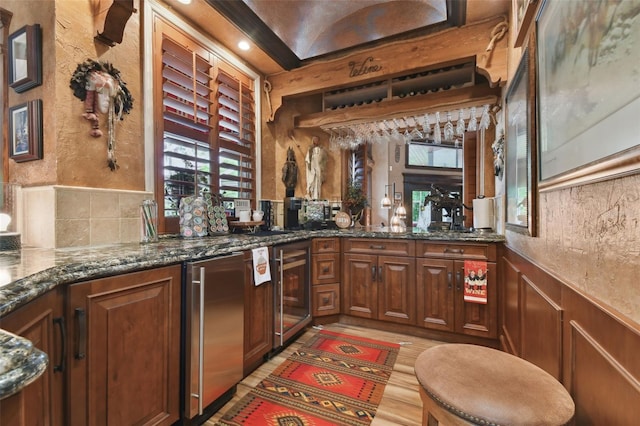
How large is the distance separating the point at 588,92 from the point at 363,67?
235cm

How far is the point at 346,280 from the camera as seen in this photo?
9.39ft

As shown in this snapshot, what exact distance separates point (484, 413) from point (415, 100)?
2764 millimetres

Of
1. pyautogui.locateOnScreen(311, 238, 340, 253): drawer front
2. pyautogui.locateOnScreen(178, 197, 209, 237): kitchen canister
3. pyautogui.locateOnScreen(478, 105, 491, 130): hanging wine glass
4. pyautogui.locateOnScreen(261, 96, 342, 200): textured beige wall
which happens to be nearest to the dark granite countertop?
pyautogui.locateOnScreen(178, 197, 209, 237): kitchen canister

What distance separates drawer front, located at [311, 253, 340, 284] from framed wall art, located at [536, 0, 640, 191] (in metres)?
1.85

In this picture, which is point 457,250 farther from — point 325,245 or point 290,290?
point 290,290

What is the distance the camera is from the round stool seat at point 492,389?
0.81 m

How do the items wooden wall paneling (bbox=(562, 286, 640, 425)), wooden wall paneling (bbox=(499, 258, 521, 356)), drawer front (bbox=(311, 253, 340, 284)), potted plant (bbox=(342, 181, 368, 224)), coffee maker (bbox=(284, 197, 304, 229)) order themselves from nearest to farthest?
wooden wall paneling (bbox=(562, 286, 640, 425))
wooden wall paneling (bbox=(499, 258, 521, 356))
drawer front (bbox=(311, 253, 340, 284))
coffee maker (bbox=(284, 197, 304, 229))
potted plant (bbox=(342, 181, 368, 224))

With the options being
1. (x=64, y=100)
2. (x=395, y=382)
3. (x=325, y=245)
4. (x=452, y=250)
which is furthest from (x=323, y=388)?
(x=64, y=100)

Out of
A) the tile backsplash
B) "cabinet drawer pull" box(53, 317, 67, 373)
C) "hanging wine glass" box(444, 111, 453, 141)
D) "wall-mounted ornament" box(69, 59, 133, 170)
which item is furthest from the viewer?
"hanging wine glass" box(444, 111, 453, 141)

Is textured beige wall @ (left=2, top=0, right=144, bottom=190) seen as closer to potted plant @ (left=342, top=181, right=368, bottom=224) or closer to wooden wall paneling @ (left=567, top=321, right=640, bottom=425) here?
wooden wall paneling @ (left=567, top=321, right=640, bottom=425)

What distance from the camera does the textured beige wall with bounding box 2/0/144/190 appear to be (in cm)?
155

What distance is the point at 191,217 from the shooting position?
210 cm

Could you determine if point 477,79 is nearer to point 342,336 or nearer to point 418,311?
point 418,311

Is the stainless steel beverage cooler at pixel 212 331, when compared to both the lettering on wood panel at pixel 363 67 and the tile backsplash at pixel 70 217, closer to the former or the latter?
the tile backsplash at pixel 70 217
